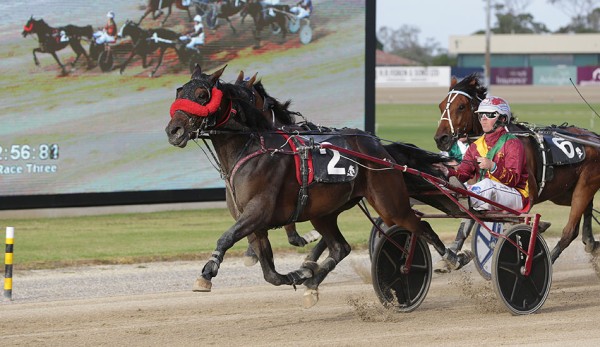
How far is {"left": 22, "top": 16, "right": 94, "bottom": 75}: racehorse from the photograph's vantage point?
13719mm

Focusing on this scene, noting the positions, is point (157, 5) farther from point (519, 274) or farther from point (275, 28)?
point (519, 274)

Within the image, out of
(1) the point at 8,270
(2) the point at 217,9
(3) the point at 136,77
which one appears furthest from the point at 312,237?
(2) the point at 217,9

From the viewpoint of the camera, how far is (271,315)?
26.9 ft

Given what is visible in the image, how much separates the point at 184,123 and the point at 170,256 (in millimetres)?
4811

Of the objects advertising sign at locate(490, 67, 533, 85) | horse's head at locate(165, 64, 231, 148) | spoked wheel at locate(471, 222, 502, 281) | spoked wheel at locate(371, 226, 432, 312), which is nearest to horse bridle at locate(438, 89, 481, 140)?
spoked wheel at locate(471, 222, 502, 281)

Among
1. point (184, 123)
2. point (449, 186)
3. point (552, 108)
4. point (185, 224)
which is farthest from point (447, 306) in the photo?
point (552, 108)

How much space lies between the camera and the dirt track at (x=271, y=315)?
23.5ft

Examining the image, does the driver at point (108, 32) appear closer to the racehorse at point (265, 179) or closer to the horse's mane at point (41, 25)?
the horse's mane at point (41, 25)

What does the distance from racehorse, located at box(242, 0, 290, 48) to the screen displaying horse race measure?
14 millimetres

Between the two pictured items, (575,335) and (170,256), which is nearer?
(575,335)

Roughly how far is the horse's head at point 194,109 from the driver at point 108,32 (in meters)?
7.24

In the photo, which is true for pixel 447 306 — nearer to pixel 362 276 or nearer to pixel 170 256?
pixel 362 276

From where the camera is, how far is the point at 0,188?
1366cm

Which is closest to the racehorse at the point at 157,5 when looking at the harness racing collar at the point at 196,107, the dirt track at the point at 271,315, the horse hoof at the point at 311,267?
the dirt track at the point at 271,315
